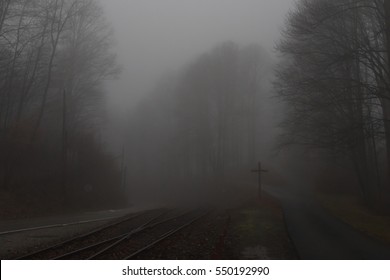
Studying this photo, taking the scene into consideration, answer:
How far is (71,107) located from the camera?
33781mm

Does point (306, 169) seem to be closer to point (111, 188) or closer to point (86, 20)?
point (111, 188)

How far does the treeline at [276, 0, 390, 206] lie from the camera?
1864cm

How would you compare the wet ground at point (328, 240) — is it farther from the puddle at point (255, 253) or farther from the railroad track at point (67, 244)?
the railroad track at point (67, 244)

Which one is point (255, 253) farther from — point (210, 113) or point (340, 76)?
point (210, 113)

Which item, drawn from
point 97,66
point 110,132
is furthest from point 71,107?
point 110,132

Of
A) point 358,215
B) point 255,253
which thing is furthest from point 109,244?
point 358,215

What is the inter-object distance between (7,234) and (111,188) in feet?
78.3

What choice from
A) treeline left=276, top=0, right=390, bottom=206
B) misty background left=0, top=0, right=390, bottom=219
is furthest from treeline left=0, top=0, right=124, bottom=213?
treeline left=276, top=0, right=390, bottom=206

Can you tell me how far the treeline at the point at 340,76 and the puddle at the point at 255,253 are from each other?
842cm

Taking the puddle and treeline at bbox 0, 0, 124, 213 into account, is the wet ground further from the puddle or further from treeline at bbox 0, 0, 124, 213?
treeline at bbox 0, 0, 124, 213

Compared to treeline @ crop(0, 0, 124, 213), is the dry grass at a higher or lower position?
lower

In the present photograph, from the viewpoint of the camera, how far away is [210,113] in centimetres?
4859

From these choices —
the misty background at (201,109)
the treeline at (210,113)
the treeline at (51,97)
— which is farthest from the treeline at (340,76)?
the treeline at (210,113)

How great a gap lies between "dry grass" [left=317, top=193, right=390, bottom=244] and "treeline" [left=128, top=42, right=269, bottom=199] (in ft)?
57.4
